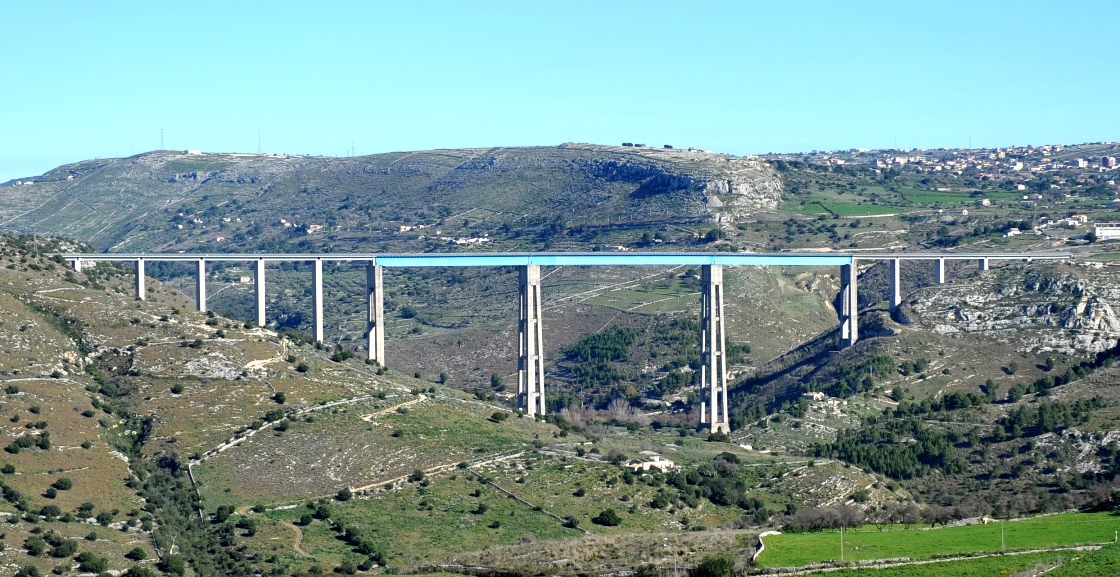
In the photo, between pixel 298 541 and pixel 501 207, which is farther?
pixel 501 207

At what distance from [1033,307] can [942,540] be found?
6231cm

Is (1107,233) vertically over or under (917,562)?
over

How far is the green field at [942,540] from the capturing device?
153 ft

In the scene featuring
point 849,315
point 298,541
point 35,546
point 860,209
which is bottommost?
point 298,541

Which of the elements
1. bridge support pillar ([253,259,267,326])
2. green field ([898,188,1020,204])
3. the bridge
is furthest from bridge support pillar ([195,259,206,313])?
green field ([898,188,1020,204])

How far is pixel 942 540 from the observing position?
4903 cm

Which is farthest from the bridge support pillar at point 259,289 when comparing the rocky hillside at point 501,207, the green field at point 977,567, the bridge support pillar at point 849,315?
the green field at point 977,567

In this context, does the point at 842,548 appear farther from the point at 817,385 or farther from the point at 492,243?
the point at 492,243

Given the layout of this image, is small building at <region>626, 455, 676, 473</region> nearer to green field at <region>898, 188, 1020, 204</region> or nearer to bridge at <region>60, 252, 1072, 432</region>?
bridge at <region>60, 252, 1072, 432</region>

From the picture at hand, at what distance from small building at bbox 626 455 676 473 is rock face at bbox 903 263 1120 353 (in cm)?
3633

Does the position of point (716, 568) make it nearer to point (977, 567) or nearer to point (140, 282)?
point (977, 567)

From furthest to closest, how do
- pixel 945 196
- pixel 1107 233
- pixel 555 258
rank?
1. pixel 945 196
2. pixel 1107 233
3. pixel 555 258

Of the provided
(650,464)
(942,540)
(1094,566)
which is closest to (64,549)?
(650,464)

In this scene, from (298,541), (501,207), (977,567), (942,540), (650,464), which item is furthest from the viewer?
(501,207)
